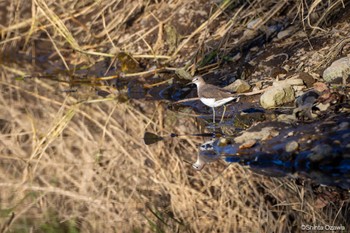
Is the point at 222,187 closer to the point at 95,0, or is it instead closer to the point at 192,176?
the point at 192,176

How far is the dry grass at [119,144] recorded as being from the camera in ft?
14.2

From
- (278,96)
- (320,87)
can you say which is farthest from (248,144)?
(320,87)

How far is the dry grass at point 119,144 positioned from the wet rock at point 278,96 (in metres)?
0.71

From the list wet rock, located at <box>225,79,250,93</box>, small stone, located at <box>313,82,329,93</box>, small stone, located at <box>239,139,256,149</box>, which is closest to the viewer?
small stone, located at <box>239,139,256,149</box>

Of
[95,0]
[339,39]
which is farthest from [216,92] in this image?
[95,0]

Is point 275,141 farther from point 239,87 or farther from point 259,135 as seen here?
point 239,87

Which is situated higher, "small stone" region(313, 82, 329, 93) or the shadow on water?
"small stone" region(313, 82, 329, 93)

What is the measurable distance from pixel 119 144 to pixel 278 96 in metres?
1.44

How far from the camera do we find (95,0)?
8.14m

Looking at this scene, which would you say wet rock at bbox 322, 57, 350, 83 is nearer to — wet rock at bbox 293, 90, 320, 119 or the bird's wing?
wet rock at bbox 293, 90, 320, 119

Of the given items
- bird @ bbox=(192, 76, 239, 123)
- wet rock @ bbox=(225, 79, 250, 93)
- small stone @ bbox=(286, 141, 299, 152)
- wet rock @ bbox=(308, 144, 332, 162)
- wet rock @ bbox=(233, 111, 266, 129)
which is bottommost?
wet rock @ bbox=(308, 144, 332, 162)

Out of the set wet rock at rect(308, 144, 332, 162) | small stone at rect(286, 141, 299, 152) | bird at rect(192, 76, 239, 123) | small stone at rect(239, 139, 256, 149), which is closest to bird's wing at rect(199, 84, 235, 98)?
bird at rect(192, 76, 239, 123)

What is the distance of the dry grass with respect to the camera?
14.2 ft

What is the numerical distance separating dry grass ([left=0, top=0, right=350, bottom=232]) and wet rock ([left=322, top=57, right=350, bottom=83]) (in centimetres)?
67
